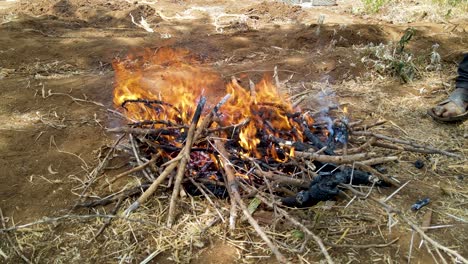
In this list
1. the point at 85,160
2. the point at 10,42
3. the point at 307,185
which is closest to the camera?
the point at 307,185

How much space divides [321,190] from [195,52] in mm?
4837

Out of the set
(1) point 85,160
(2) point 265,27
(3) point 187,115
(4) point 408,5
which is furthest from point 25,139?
(4) point 408,5

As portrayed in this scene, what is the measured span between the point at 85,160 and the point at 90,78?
7.89ft

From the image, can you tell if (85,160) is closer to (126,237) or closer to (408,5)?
(126,237)

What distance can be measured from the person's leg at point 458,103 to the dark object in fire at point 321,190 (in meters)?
1.89

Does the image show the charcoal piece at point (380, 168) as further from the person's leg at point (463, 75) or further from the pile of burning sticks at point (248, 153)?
the person's leg at point (463, 75)

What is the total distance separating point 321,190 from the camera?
2477mm

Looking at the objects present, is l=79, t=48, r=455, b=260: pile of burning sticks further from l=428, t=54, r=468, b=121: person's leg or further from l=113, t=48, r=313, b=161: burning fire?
l=428, t=54, r=468, b=121: person's leg

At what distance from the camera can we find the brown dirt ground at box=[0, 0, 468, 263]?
2.67 m

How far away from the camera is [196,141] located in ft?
9.57

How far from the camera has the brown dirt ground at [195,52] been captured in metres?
2.67

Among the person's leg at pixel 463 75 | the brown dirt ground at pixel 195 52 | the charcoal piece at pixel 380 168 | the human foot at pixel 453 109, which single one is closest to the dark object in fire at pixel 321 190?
the brown dirt ground at pixel 195 52

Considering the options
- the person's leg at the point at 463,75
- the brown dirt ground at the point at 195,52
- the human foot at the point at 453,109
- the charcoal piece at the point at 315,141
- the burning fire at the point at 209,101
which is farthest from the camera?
the person's leg at the point at 463,75

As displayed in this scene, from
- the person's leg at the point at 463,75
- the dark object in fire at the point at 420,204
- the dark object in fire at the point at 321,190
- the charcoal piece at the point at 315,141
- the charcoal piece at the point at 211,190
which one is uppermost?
the person's leg at the point at 463,75
